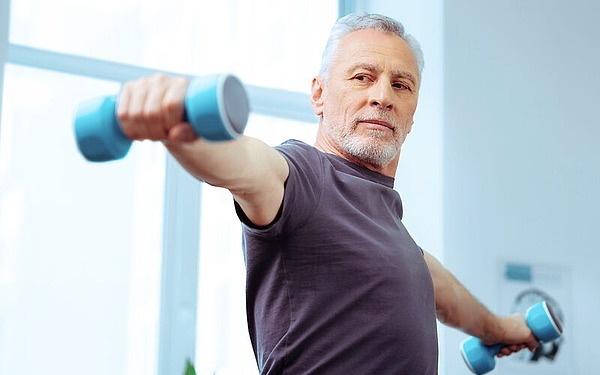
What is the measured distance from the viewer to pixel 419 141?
9.26 ft

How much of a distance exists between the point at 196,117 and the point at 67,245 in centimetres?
177

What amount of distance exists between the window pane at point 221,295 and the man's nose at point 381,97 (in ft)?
4.09

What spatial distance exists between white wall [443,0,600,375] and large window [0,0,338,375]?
1.99ft

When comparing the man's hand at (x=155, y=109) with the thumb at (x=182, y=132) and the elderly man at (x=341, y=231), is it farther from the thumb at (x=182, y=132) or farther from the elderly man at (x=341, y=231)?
the elderly man at (x=341, y=231)

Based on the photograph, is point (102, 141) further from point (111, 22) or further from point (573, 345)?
point (573, 345)

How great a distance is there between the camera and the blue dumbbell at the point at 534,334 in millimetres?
1787

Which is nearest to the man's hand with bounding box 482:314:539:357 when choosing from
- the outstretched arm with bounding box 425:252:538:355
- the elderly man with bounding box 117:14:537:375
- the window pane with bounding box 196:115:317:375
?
the outstretched arm with bounding box 425:252:538:355

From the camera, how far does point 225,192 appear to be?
8.93 feet

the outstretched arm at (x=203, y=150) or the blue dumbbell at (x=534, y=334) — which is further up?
the outstretched arm at (x=203, y=150)

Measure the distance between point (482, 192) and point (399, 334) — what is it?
1.53 m

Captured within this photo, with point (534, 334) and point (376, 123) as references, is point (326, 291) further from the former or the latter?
point (534, 334)

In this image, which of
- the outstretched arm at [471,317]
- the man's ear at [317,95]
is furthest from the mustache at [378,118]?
the outstretched arm at [471,317]

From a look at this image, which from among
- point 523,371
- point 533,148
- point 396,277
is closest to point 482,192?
point 533,148

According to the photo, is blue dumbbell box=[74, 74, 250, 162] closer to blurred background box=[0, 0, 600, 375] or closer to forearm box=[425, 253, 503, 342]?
forearm box=[425, 253, 503, 342]
